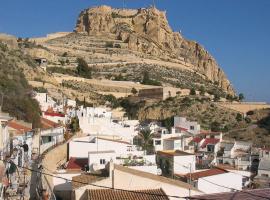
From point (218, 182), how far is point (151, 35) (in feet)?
293

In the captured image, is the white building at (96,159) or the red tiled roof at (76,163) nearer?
the white building at (96,159)

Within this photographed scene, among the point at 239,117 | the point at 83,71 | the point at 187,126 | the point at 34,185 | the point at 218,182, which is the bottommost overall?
the point at 218,182

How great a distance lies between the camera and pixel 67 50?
9144 cm

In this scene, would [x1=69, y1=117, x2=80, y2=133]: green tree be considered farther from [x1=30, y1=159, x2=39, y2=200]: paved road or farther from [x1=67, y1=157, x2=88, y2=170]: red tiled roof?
[x1=30, y1=159, x2=39, y2=200]: paved road

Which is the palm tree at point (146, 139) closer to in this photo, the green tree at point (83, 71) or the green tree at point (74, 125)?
the green tree at point (74, 125)

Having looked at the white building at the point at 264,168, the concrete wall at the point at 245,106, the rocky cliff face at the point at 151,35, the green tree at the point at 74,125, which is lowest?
the white building at the point at 264,168

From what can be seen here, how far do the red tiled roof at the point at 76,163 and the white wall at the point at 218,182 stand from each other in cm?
491

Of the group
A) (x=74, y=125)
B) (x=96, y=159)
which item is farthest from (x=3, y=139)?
(x=74, y=125)

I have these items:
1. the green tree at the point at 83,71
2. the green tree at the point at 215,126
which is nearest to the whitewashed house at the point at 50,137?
the green tree at the point at 215,126

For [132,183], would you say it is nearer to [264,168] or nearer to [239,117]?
[264,168]

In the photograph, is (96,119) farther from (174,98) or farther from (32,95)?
(174,98)

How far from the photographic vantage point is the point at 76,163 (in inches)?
819

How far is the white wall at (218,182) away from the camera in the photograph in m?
21.0

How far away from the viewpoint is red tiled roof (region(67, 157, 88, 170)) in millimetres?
19961
